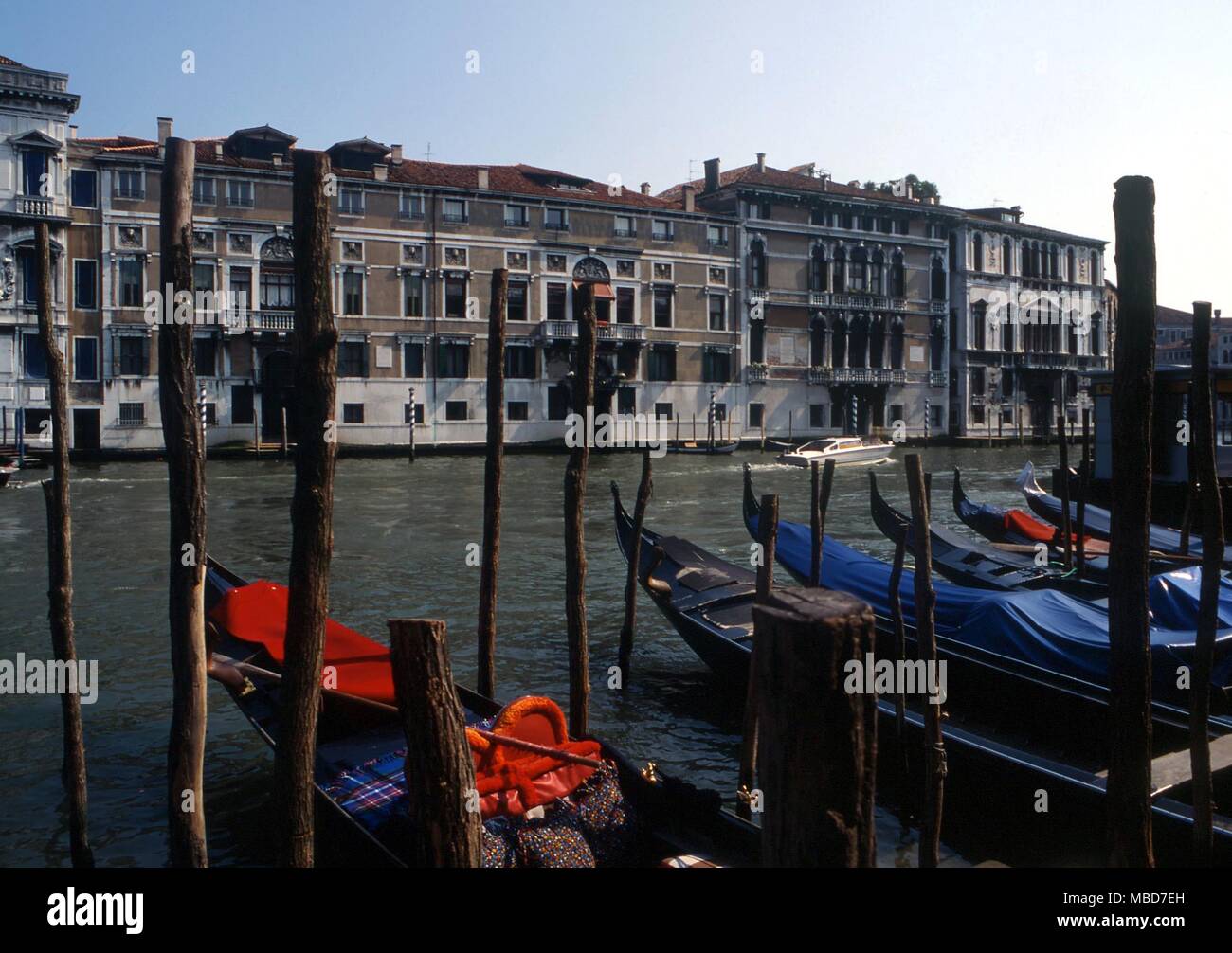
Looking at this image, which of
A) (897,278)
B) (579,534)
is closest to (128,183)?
(897,278)

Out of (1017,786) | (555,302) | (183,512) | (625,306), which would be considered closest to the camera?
(183,512)

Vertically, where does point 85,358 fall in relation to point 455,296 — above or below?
below

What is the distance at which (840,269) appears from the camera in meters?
32.8

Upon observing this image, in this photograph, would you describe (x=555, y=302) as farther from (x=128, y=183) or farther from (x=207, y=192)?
(x=128, y=183)

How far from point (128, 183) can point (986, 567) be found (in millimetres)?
21930

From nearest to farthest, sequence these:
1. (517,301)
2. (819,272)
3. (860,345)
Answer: (517,301) → (819,272) → (860,345)

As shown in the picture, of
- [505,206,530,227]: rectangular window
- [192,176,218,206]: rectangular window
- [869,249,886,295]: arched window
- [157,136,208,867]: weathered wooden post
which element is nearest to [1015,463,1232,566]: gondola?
[157,136,208,867]: weathered wooden post

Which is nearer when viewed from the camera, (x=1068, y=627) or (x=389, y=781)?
(x=389, y=781)

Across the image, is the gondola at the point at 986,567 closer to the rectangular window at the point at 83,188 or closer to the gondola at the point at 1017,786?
the gondola at the point at 1017,786

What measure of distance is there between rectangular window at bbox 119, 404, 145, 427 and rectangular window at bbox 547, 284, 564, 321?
403 inches

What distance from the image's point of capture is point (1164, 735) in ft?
14.9

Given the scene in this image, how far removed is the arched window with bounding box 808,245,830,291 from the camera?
1270 inches

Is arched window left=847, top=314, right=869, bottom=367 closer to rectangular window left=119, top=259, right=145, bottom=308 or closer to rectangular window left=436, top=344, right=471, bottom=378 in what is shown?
rectangular window left=436, top=344, right=471, bottom=378
